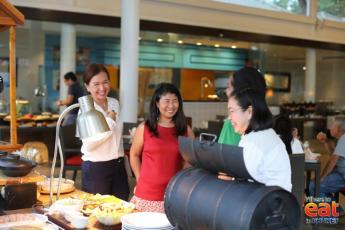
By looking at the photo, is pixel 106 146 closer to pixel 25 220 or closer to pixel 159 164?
pixel 159 164

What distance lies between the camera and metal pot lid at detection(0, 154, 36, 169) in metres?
2.48

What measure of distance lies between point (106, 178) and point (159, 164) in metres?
0.46

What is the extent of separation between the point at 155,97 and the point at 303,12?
9.30 meters

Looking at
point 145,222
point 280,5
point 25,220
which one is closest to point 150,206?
point 145,222

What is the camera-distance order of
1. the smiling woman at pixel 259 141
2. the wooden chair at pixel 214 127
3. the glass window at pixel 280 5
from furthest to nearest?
the glass window at pixel 280 5 < the wooden chair at pixel 214 127 < the smiling woman at pixel 259 141

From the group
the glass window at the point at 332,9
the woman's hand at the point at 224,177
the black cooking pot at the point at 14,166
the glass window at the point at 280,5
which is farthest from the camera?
the glass window at the point at 332,9

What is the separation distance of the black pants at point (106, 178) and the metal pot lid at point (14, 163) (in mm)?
580

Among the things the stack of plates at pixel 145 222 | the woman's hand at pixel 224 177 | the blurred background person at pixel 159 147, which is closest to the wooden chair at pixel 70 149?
the blurred background person at pixel 159 147

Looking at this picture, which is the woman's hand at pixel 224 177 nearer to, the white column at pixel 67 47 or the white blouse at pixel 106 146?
the white blouse at pixel 106 146

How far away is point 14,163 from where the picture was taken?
2.51m

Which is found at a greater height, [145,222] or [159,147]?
[159,147]

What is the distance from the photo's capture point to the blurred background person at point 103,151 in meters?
3.04

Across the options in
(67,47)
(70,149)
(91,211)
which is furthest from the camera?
(67,47)

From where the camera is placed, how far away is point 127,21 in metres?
7.04
